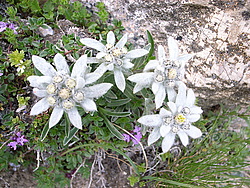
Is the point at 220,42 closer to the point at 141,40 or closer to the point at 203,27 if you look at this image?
the point at 203,27

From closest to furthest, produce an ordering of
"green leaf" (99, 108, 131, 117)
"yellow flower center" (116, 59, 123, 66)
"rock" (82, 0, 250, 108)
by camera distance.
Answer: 1. "yellow flower center" (116, 59, 123, 66)
2. "green leaf" (99, 108, 131, 117)
3. "rock" (82, 0, 250, 108)

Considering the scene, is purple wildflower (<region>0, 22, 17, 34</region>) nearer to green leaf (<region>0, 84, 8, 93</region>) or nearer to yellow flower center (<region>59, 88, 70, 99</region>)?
green leaf (<region>0, 84, 8, 93</region>)

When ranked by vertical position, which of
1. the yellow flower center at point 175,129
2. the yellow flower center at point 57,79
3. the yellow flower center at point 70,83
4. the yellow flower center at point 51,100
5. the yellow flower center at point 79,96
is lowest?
the yellow flower center at point 175,129

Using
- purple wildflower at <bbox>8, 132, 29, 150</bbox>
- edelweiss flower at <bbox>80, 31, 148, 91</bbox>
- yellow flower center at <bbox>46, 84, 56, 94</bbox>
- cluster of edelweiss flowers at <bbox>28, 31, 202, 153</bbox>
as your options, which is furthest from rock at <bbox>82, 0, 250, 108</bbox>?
purple wildflower at <bbox>8, 132, 29, 150</bbox>

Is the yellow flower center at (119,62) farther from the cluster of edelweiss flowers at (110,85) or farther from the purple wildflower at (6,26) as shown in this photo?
the purple wildflower at (6,26)

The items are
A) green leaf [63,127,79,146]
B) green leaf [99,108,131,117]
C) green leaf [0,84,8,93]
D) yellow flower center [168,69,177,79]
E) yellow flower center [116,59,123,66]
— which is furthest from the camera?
green leaf [0,84,8,93]

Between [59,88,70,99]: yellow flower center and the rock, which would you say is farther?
the rock

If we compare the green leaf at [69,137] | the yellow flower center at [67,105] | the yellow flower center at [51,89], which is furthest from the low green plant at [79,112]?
the yellow flower center at [51,89]
